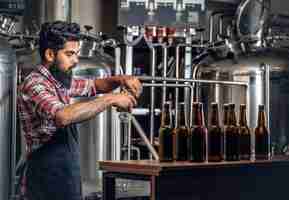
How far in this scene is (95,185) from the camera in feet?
14.5

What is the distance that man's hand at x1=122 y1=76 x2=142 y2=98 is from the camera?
231cm

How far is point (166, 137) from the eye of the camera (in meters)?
2.58

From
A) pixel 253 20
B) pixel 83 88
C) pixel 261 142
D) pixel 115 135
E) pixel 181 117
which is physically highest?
pixel 253 20

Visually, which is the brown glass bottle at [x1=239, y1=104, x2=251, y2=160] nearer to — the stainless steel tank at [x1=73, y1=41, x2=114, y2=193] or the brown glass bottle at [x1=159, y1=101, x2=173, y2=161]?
the brown glass bottle at [x1=159, y1=101, x2=173, y2=161]

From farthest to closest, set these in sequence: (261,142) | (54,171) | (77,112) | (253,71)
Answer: (253,71) < (261,142) < (54,171) < (77,112)

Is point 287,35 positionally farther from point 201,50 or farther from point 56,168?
point 56,168

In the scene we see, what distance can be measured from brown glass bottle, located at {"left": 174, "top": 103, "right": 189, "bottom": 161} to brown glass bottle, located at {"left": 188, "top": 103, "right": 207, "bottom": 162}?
2cm

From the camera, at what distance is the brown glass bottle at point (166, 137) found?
251cm

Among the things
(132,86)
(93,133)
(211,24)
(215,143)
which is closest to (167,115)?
(215,143)

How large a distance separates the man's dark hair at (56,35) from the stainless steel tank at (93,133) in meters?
2.14

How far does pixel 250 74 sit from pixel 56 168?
2968 mm

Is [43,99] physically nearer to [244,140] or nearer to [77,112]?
[77,112]

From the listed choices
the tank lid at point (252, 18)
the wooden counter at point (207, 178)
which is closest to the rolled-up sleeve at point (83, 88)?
the wooden counter at point (207, 178)

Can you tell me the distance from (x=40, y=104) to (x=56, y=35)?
0.27m
